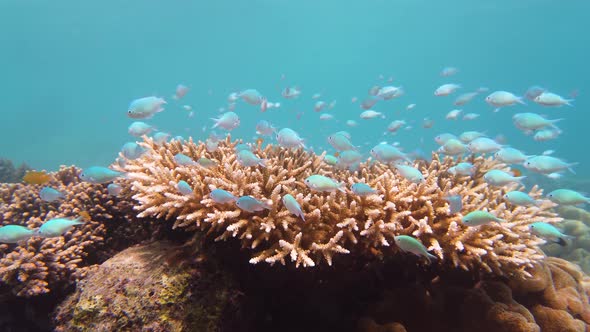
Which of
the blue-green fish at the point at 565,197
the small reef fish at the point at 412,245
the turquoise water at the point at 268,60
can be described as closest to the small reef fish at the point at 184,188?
the small reef fish at the point at 412,245

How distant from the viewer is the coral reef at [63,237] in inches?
141

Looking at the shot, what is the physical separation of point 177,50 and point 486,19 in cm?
9137

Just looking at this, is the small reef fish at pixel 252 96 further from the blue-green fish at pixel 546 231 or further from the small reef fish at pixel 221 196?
the blue-green fish at pixel 546 231

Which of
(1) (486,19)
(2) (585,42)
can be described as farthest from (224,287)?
(2) (585,42)

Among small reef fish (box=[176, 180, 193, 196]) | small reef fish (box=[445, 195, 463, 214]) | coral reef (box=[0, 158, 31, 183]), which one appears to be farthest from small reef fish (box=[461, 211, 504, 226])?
coral reef (box=[0, 158, 31, 183])

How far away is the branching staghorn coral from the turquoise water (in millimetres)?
51049

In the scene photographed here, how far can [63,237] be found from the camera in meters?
4.03

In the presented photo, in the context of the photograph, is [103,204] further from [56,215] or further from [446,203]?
[446,203]

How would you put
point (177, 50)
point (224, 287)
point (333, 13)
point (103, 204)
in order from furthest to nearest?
point (177, 50)
point (333, 13)
point (103, 204)
point (224, 287)

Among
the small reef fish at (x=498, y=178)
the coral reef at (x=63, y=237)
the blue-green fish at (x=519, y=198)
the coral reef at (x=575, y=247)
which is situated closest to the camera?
the coral reef at (x=63, y=237)

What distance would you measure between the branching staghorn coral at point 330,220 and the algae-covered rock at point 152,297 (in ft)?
1.30

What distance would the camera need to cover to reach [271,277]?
126 inches

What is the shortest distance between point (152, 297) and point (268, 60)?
126 metres

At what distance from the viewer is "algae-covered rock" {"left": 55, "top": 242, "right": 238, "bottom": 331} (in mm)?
2590
